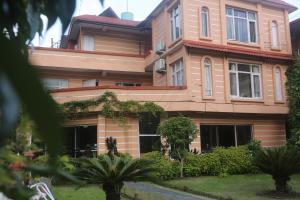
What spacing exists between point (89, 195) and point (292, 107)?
42.2 ft

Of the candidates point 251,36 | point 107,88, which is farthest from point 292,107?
point 107,88

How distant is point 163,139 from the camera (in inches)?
729

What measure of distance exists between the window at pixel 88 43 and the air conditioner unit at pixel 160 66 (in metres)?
4.68

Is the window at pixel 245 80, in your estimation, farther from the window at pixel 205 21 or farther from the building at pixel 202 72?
the window at pixel 205 21

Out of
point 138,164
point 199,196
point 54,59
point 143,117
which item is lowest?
point 199,196

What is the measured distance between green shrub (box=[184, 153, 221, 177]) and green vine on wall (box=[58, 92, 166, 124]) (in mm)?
3418

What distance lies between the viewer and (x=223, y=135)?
22031 mm

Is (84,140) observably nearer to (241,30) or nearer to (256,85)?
(256,85)

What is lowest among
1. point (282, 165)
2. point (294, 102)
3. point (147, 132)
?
point (282, 165)

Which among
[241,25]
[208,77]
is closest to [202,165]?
[208,77]

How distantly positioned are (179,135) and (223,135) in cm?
626

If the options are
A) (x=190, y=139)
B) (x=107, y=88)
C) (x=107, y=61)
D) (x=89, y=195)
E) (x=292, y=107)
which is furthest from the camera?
(x=107, y=61)

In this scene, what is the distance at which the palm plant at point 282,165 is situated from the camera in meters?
12.3

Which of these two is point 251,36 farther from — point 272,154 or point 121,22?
point 272,154
